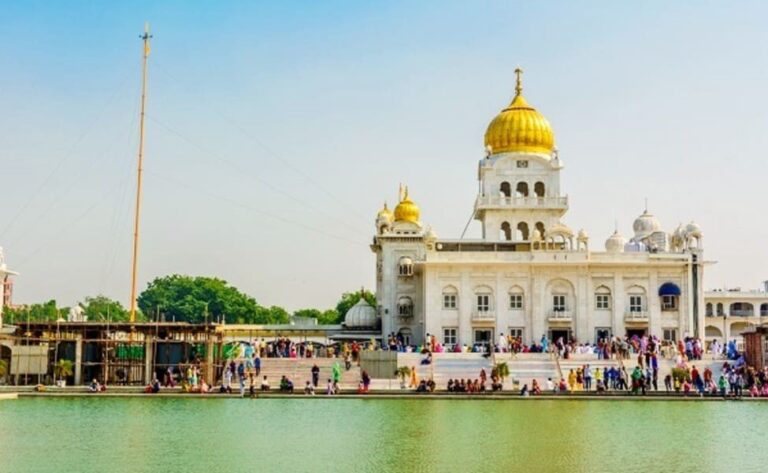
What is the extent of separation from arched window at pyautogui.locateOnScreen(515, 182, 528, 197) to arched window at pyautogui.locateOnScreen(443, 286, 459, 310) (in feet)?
28.8

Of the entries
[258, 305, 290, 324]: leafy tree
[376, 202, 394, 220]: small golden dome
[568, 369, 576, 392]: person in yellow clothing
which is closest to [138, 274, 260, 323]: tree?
[258, 305, 290, 324]: leafy tree

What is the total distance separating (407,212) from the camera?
5934 centimetres

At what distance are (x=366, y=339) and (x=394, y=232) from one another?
Result: 5913 millimetres

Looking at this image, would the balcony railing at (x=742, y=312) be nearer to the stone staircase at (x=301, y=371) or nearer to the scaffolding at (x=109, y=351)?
the stone staircase at (x=301, y=371)

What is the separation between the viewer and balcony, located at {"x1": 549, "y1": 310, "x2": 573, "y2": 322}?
2098 inches

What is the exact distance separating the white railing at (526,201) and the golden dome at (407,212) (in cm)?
358

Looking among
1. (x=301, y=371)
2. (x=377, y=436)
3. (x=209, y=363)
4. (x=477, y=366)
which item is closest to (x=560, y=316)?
(x=477, y=366)

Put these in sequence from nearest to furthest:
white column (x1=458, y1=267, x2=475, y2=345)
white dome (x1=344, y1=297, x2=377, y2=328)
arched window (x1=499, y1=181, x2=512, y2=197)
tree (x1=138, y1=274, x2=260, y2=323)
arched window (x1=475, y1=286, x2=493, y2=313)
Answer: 1. white column (x1=458, y1=267, x2=475, y2=345)
2. arched window (x1=475, y1=286, x2=493, y2=313)
3. white dome (x1=344, y1=297, x2=377, y2=328)
4. arched window (x1=499, y1=181, x2=512, y2=197)
5. tree (x1=138, y1=274, x2=260, y2=323)

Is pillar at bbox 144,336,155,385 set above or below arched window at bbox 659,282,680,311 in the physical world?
below

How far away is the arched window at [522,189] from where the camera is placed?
60.1 metres

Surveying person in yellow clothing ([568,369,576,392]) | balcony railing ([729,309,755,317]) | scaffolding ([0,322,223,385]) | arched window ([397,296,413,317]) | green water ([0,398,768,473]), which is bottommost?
green water ([0,398,768,473])

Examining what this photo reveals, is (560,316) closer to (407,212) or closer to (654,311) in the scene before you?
(654,311)

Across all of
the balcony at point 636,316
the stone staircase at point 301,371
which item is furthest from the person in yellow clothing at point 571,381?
the balcony at point 636,316

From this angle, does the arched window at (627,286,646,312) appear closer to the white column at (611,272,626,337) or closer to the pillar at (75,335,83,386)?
the white column at (611,272,626,337)
